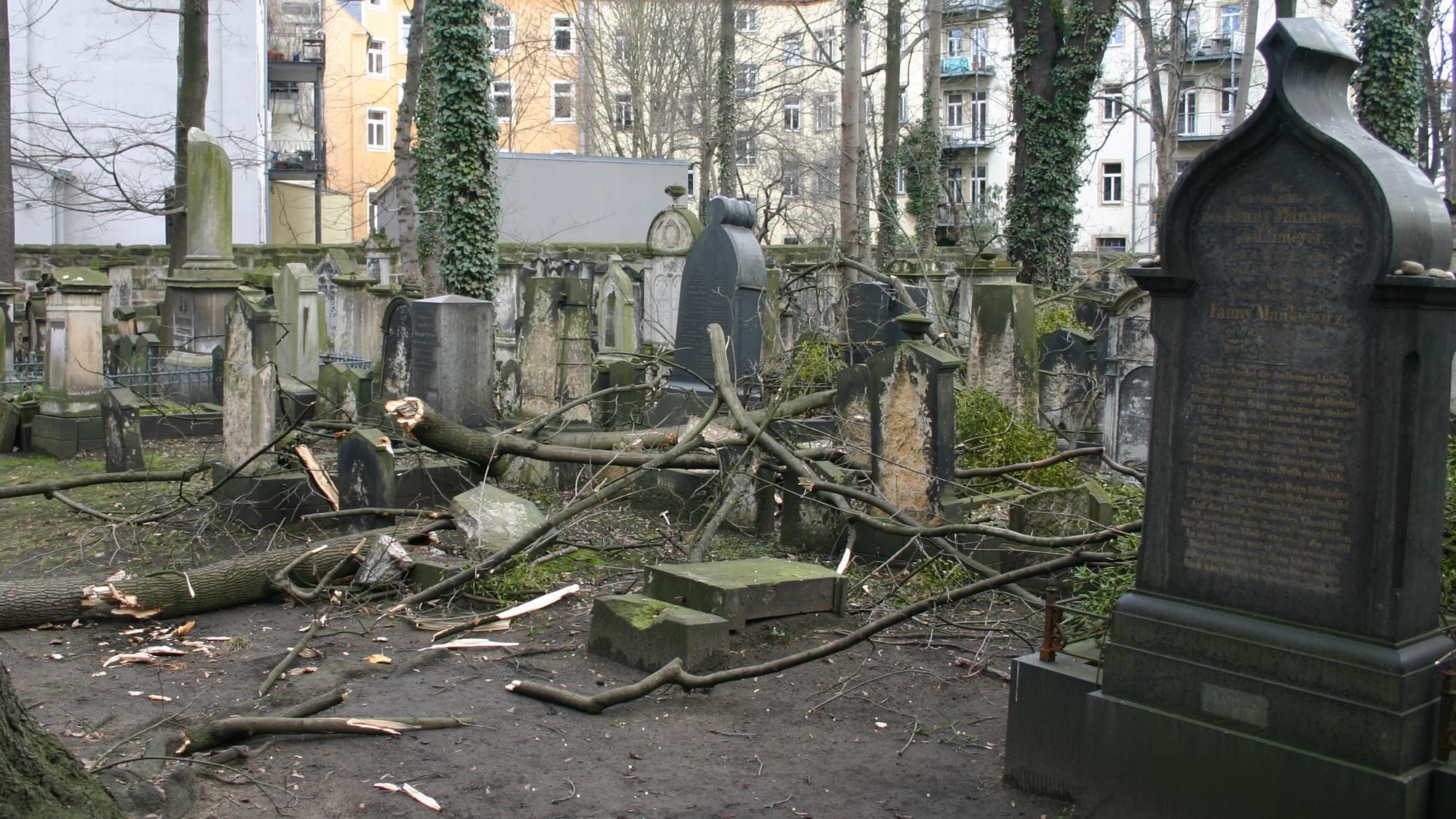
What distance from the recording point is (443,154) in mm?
15609

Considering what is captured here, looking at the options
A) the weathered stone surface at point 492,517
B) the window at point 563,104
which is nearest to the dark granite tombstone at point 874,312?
the weathered stone surface at point 492,517

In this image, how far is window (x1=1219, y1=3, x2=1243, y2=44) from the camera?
43.9 m

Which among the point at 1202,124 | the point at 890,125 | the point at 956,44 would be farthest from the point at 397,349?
the point at 956,44

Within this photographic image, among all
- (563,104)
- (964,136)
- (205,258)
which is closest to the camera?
(205,258)

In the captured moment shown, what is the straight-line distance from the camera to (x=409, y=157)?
23.7 meters

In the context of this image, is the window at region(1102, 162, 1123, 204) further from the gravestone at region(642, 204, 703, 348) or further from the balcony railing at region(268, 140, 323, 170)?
the gravestone at region(642, 204, 703, 348)

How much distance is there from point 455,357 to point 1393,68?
13.7m

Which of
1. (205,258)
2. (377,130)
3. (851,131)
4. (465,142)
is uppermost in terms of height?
(377,130)

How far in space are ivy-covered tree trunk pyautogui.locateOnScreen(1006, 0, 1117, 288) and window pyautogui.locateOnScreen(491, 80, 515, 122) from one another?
20.5 meters

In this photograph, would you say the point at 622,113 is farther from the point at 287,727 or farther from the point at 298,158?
the point at 287,727

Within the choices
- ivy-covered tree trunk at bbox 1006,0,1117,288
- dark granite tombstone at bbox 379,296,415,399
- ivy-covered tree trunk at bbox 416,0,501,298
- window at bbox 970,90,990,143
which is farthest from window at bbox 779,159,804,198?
dark granite tombstone at bbox 379,296,415,399

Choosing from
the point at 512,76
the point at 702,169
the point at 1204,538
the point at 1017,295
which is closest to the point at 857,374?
the point at 1017,295

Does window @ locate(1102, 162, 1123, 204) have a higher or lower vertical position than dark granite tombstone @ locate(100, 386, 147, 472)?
higher

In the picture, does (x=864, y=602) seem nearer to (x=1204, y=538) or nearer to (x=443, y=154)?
(x=1204, y=538)
